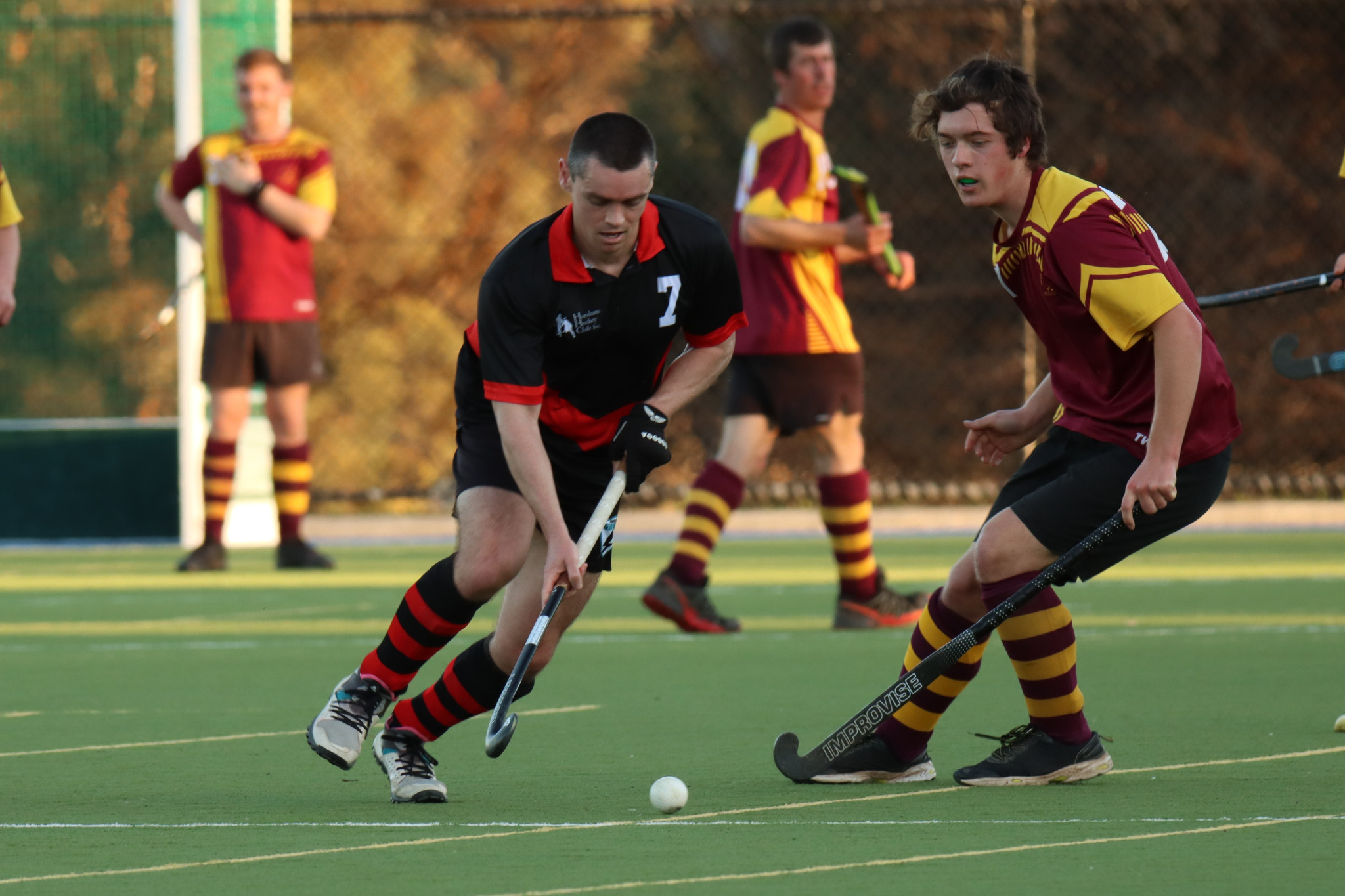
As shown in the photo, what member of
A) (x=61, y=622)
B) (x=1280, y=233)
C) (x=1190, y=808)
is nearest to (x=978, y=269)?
(x=1280, y=233)

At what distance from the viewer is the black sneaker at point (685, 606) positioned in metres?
6.70

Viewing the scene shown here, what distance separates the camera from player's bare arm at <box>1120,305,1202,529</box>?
3717mm

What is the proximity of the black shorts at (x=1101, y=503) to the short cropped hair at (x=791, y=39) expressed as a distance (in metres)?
3.13

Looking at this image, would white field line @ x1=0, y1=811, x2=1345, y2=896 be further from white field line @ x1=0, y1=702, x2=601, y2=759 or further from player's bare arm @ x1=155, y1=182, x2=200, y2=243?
player's bare arm @ x1=155, y1=182, x2=200, y2=243

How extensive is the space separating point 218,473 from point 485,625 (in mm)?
2266

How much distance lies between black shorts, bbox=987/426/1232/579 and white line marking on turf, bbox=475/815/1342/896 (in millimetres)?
588

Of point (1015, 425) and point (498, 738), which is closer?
point (498, 738)

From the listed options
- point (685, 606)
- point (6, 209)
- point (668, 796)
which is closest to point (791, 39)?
point (685, 606)

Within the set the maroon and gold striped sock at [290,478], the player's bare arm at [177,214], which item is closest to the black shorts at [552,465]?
→ the maroon and gold striped sock at [290,478]

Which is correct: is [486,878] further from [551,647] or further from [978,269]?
[978,269]

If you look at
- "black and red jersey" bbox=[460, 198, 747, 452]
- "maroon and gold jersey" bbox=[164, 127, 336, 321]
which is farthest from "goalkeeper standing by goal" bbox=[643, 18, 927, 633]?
"maroon and gold jersey" bbox=[164, 127, 336, 321]

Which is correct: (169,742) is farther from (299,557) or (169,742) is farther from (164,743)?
(299,557)

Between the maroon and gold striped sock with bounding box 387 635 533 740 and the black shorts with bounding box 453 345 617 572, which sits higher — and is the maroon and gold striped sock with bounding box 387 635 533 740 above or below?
below

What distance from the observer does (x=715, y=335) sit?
4.19 meters
